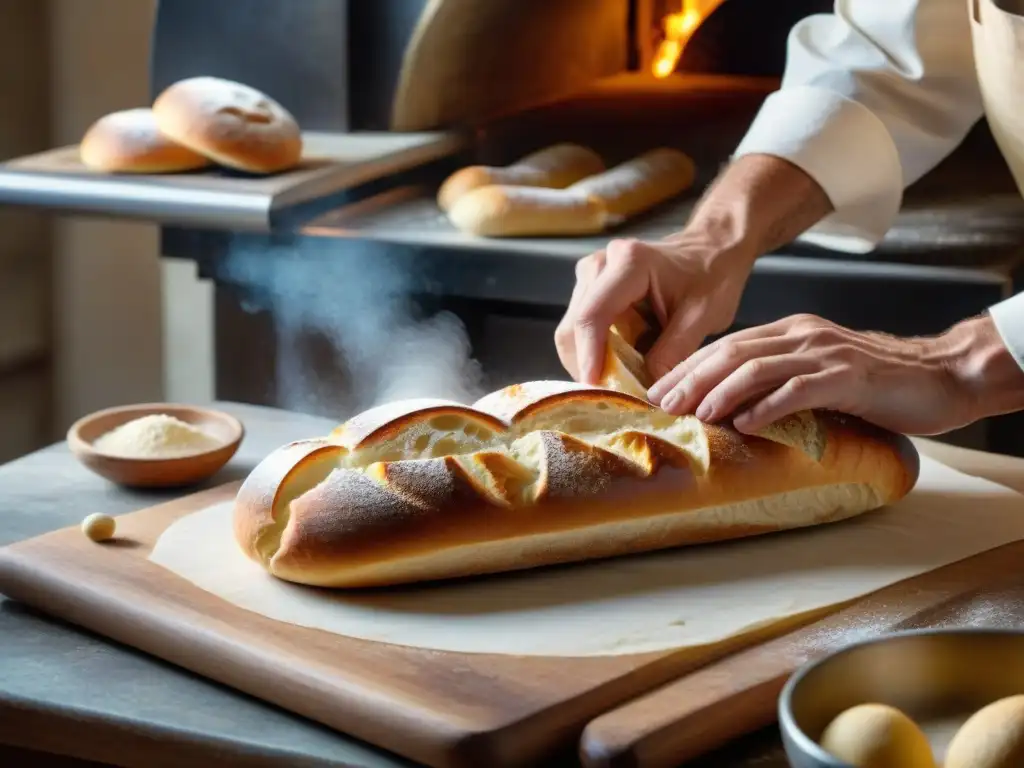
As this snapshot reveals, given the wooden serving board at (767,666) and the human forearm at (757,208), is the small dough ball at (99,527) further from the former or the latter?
the human forearm at (757,208)

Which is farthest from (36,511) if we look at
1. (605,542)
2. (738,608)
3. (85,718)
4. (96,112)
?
(96,112)

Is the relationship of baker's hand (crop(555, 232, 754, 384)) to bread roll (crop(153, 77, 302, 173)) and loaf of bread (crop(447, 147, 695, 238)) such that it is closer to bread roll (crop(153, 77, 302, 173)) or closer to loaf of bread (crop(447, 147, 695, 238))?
loaf of bread (crop(447, 147, 695, 238))

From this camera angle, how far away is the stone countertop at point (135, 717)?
2.90ft

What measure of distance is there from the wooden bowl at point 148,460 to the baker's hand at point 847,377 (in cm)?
41

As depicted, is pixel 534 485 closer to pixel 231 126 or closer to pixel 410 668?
pixel 410 668

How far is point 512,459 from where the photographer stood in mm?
1093

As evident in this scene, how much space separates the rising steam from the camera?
6.43 feet

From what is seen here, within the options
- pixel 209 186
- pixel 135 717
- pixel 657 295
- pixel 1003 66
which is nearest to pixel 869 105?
pixel 1003 66

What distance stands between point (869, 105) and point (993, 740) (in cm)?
115

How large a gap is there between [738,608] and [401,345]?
1067 mm

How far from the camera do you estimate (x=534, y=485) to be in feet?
3.53

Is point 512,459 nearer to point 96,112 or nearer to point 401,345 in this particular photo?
point 401,345

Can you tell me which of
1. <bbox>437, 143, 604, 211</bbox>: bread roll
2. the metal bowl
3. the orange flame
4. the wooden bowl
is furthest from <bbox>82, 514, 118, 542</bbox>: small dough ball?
the orange flame

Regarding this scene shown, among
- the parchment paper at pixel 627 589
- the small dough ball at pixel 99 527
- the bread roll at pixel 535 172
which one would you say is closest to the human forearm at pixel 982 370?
the parchment paper at pixel 627 589
